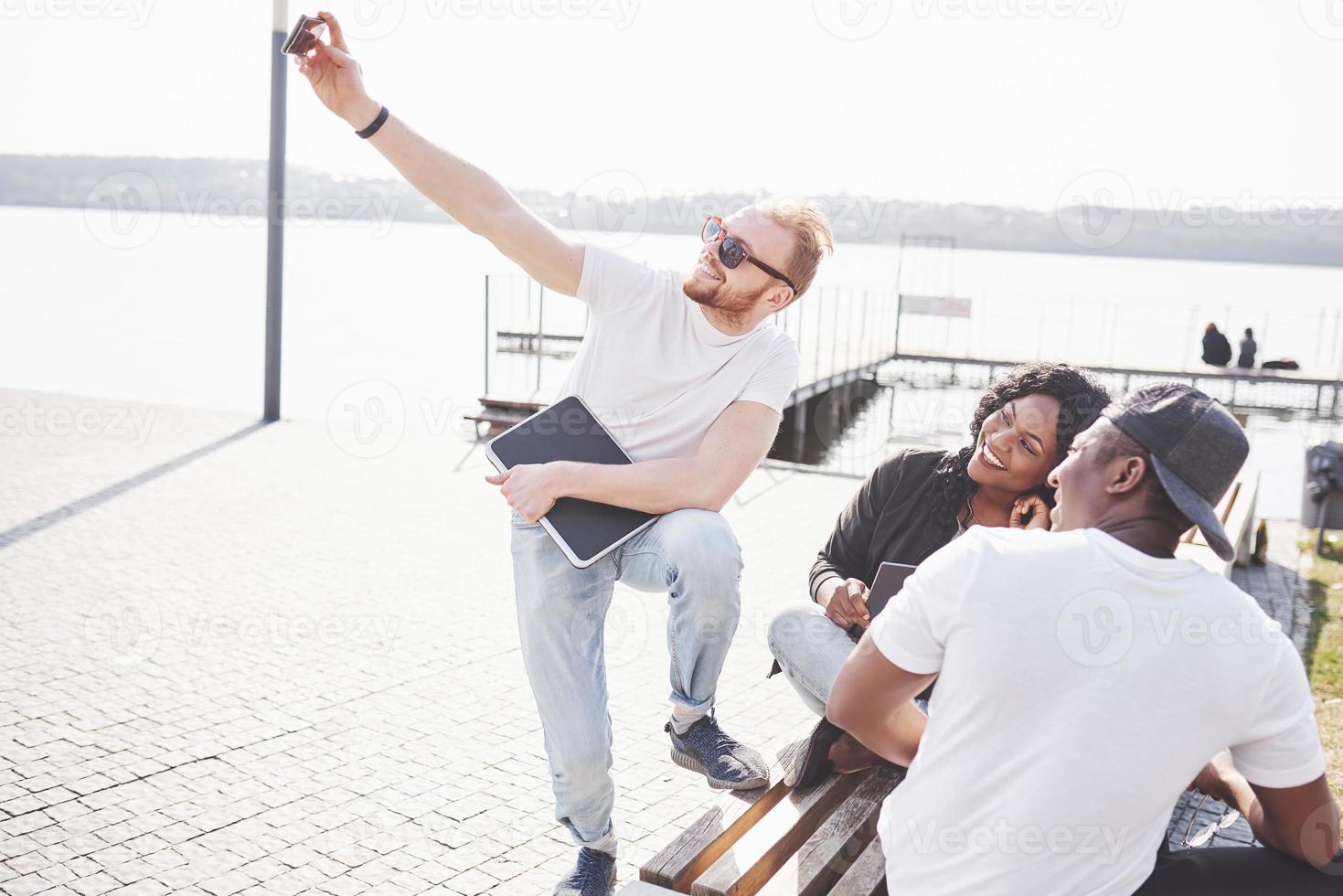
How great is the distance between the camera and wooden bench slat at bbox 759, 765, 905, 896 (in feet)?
8.05

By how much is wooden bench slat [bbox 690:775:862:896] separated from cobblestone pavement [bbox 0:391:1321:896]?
2.97ft

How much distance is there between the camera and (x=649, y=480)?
2959 mm

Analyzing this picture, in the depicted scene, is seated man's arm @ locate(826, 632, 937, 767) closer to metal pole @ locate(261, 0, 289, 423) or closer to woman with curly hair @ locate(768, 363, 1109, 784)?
woman with curly hair @ locate(768, 363, 1109, 784)

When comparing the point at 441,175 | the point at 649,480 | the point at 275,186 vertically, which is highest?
the point at 275,186

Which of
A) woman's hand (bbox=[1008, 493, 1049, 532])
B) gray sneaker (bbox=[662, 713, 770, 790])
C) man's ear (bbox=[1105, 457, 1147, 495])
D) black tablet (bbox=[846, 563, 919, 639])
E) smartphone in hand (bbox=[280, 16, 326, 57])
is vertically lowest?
gray sneaker (bbox=[662, 713, 770, 790])

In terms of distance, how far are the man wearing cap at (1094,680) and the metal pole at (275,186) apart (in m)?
10.2

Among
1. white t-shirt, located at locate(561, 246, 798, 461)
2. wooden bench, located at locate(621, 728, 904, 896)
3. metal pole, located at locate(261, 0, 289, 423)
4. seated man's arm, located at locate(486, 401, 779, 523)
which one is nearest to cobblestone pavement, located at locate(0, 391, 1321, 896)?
wooden bench, located at locate(621, 728, 904, 896)

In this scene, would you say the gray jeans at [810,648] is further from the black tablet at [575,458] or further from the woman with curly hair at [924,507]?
the black tablet at [575,458]

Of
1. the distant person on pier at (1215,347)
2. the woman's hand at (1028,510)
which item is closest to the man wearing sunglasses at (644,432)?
the woman's hand at (1028,510)

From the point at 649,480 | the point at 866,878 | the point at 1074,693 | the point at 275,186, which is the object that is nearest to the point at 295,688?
the point at 649,480

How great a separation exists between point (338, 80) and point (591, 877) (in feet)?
7.48

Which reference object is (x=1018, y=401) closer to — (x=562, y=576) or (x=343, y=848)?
(x=562, y=576)

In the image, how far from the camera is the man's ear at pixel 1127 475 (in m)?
1.82

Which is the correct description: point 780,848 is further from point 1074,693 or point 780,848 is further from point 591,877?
point 1074,693
